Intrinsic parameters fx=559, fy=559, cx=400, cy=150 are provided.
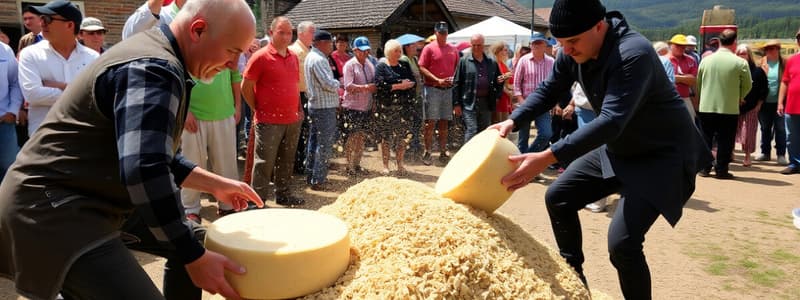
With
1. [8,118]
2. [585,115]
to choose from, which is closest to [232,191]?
[8,118]

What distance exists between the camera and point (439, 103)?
872 centimetres

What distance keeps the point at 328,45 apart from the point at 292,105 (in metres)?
1.30

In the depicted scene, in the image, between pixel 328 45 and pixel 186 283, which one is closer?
pixel 186 283

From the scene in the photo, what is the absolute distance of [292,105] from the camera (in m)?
5.79

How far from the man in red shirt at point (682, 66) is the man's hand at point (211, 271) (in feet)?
26.9

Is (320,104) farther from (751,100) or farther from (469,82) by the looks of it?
(751,100)

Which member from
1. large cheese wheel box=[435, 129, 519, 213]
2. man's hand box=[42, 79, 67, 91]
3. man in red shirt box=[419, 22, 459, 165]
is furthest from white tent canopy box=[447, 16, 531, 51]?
large cheese wheel box=[435, 129, 519, 213]

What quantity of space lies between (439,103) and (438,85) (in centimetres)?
28

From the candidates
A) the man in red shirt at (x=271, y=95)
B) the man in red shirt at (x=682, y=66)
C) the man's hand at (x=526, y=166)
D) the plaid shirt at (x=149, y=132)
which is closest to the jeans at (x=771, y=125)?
the man in red shirt at (x=682, y=66)

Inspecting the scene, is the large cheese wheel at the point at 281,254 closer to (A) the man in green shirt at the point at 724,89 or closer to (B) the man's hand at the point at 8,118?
(B) the man's hand at the point at 8,118

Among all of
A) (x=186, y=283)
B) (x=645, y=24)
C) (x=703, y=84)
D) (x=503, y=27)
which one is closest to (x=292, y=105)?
(x=186, y=283)

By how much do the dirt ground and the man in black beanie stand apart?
1100 mm

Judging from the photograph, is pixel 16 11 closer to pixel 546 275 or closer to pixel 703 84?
pixel 546 275

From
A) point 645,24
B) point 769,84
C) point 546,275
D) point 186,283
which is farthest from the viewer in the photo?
point 645,24
